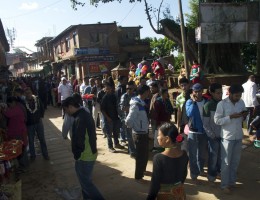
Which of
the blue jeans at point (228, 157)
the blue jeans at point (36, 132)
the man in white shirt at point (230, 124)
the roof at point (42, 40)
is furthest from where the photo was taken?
the roof at point (42, 40)

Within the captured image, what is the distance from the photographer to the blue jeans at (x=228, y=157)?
4.98 meters

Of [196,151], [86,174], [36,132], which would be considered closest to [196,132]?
[196,151]

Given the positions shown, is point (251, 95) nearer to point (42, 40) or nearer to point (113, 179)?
point (113, 179)

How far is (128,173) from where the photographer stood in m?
6.33

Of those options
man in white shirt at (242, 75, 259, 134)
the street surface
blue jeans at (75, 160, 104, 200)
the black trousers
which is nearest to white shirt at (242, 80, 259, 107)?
man in white shirt at (242, 75, 259, 134)

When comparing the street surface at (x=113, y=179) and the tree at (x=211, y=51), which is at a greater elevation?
the tree at (x=211, y=51)

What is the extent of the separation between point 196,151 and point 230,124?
92 cm

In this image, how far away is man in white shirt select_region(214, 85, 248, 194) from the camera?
4855 mm

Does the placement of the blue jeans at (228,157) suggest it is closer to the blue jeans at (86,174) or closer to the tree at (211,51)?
the blue jeans at (86,174)

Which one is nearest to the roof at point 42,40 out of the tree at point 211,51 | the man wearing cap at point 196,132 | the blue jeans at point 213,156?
the tree at point 211,51

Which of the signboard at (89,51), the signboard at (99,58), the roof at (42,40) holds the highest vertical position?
the roof at (42,40)

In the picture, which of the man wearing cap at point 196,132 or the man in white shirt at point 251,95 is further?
Answer: the man in white shirt at point 251,95

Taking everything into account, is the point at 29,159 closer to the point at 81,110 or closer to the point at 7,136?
the point at 7,136

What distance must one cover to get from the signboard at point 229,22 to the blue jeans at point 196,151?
745cm
